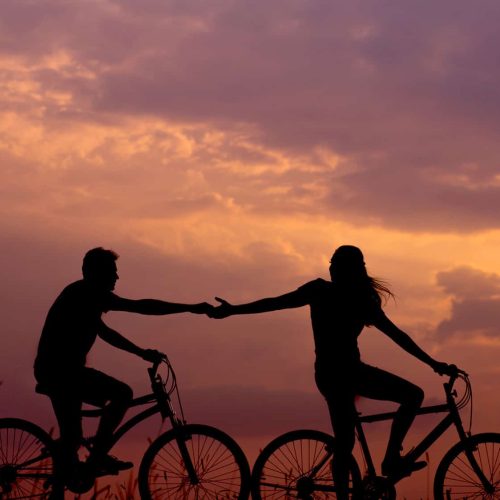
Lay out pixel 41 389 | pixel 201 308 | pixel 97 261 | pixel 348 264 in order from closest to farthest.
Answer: pixel 348 264 → pixel 97 261 → pixel 41 389 → pixel 201 308

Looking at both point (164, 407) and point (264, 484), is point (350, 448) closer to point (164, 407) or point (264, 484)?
point (264, 484)

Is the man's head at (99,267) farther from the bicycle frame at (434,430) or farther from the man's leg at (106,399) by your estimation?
the bicycle frame at (434,430)

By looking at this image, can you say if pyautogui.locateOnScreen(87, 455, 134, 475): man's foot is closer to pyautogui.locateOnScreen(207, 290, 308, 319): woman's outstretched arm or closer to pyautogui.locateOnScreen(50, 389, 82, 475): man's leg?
pyautogui.locateOnScreen(50, 389, 82, 475): man's leg

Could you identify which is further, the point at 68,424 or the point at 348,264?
the point at 68,424

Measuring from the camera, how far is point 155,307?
1291 centimetres

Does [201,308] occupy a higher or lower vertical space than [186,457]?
higher

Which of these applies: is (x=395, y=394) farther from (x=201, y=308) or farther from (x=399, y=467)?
(x=201, y=308)

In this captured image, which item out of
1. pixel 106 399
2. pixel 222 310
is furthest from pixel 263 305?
pixel 106 399

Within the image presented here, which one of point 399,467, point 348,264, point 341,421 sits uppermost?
point 348,264

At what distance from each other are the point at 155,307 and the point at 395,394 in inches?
113

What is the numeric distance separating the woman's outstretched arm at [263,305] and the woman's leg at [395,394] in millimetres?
1015

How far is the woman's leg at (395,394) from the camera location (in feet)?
39.9

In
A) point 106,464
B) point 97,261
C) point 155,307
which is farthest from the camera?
point 155,307

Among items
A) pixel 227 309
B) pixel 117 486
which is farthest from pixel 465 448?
pixel 117 486
